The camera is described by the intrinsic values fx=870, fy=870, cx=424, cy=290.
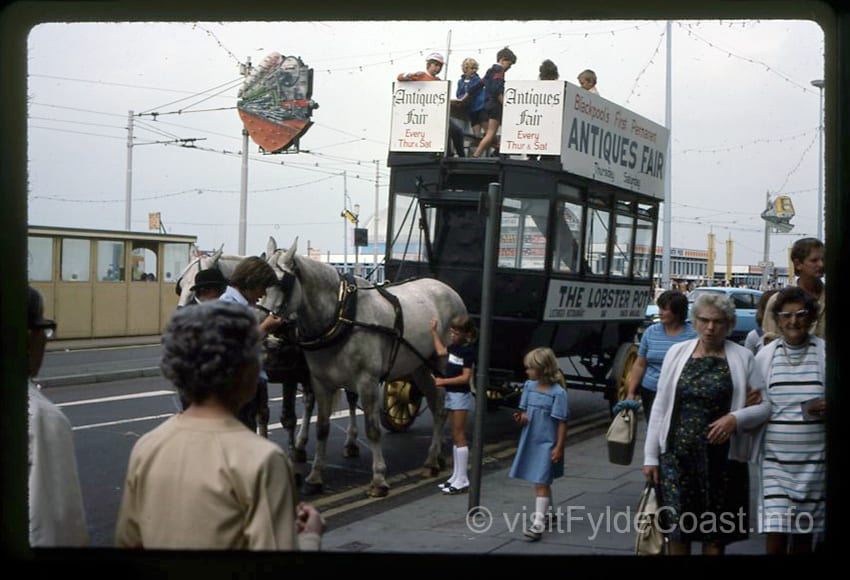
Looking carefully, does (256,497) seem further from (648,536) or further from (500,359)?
(500,359)

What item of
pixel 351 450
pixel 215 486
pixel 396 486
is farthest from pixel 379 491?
pixel 215 486

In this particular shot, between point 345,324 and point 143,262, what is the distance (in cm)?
175

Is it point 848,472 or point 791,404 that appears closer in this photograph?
point 848,472

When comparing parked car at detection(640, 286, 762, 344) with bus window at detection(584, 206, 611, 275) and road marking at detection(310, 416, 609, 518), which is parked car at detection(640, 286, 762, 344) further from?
road marking at detection(310, 416, 609, 518)

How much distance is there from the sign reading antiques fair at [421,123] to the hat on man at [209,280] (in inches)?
79.8

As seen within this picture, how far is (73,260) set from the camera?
5086mm

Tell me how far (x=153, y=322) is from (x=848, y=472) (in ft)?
19.2

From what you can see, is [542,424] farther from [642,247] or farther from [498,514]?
[642,247]

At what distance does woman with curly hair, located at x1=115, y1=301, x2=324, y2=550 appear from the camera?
2191mm

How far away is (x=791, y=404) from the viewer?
394 centimetres

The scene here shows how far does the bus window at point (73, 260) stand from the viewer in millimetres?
4785

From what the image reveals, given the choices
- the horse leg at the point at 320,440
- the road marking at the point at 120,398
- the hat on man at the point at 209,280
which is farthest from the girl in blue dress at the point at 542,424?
the road marking at the point at 120,398

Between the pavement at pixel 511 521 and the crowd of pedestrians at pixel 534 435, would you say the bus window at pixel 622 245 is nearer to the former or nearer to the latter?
the pavement at pixel 511 521

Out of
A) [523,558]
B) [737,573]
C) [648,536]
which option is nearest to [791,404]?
[648,536]
